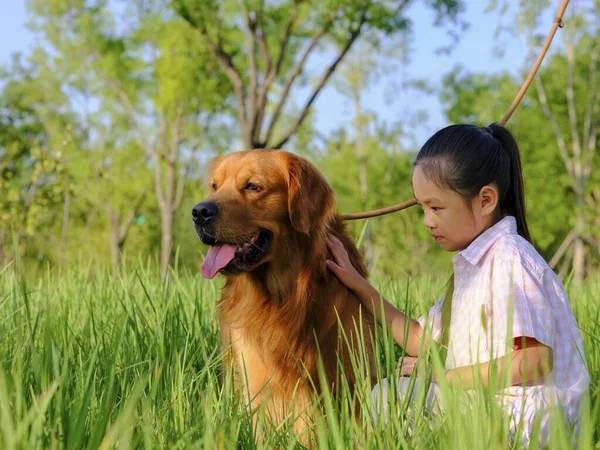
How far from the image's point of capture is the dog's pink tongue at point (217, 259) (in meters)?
2.89

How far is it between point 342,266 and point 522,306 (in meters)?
0.94

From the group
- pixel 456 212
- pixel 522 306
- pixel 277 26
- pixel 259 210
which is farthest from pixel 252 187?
pixel 277 26

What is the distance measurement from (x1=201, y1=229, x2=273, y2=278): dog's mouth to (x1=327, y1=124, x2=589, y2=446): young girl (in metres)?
0.57

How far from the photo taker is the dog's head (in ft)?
9.49

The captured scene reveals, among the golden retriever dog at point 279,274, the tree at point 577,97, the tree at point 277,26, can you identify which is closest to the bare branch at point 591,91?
the tree at point 577,97

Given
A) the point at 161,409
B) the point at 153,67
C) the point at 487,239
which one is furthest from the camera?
the point at 153,67

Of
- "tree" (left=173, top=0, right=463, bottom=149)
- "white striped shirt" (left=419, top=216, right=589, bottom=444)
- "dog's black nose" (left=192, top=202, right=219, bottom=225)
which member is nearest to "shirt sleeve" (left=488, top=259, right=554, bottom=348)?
"white striped shirt" (left=419, top=216, right=589, bottom=444)

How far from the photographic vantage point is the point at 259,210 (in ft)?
9.79

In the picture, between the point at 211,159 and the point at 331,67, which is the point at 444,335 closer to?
the point at 211,159

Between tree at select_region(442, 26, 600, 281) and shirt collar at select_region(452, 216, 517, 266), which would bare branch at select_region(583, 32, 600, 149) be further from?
shirt collar at select_region(452, 216, 517, 266)

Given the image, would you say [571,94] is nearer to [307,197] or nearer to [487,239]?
[307,197]

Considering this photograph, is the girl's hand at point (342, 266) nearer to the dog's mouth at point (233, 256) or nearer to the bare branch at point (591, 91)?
the dog's mouth at point (233, 256)

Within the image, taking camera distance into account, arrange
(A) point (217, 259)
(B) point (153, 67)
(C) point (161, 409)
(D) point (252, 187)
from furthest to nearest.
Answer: (B) point (153, 67)
(D) point (252, 187)
(A) point (217, 259)
(C) point (161, 409)

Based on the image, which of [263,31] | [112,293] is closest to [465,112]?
[263,31]
